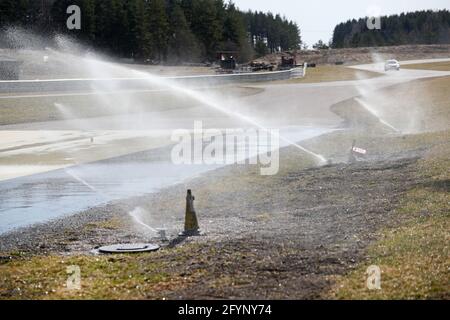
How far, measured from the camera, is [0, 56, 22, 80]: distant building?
61.3 m

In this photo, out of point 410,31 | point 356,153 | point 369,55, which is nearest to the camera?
point 356,153

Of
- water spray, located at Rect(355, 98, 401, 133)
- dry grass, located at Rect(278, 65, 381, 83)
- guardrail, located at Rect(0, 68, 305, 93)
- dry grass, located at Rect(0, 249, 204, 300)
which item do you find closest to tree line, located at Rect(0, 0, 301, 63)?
dry grass, located at Rect(278, 65, 381, 83)

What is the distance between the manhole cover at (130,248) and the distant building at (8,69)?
174ft

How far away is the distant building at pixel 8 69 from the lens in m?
61.3

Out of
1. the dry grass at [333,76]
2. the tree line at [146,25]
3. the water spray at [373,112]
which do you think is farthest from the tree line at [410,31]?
the water spray at [373,112]

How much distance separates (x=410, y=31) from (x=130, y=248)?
181698mm

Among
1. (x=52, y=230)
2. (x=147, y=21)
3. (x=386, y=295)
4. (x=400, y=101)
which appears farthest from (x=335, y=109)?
(x=147, y=21)

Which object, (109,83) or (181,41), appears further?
(181,41)

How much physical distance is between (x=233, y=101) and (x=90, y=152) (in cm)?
2436

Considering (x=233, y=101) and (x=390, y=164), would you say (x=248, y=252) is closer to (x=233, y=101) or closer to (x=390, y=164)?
(x=390, y=164)

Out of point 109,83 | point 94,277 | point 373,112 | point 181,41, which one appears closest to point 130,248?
point 94,277

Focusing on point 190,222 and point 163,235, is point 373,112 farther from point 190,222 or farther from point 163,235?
point 163,235

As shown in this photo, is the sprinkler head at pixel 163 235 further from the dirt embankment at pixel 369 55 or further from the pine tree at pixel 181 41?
the pine tree at pixel 181 41

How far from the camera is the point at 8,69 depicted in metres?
62.2
